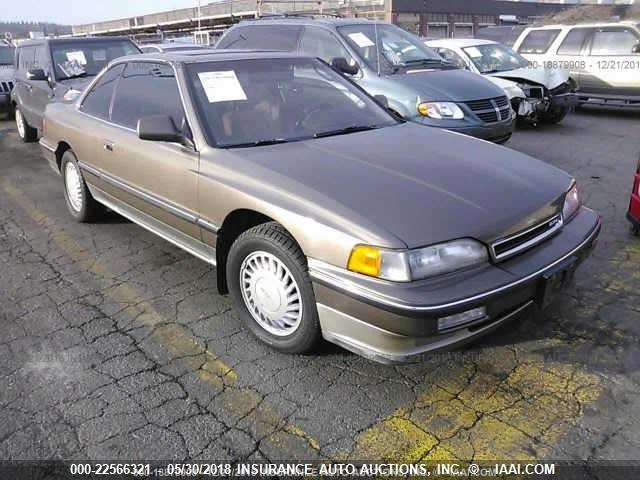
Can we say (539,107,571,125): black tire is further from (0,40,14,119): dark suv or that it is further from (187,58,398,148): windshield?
(0,40,14,119): dark suv

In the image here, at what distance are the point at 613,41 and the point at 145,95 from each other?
9830 mm

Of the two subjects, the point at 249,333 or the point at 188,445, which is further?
the point at 249,333

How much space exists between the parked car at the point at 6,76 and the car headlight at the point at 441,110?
854cm

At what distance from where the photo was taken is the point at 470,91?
6359 millimetres

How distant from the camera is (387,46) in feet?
22.5

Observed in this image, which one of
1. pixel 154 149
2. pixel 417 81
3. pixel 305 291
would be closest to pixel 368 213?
pixel 305 291

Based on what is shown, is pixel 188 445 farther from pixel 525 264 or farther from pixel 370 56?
pixel 370 56

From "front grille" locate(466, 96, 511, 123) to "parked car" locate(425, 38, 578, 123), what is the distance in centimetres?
224

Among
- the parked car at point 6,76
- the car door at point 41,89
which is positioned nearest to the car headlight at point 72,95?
the car door at point 41,89

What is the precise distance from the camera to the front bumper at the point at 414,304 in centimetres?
229

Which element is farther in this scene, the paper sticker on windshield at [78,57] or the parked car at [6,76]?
the parked car at [6,76]

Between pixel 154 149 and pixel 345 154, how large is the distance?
1334mm

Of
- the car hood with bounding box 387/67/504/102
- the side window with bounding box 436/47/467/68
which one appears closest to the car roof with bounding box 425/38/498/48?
the side window with bounding box 436/47/467/68

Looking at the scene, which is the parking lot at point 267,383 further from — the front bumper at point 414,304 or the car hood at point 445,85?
the car hood at point 445,85
